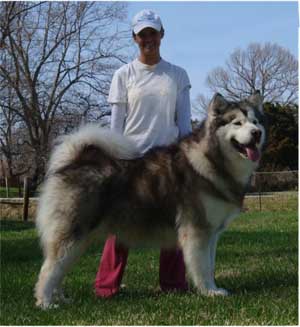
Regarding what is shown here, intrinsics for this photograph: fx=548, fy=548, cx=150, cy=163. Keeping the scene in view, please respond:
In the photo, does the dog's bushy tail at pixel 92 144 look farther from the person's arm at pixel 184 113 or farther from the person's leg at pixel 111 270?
the person's leg at pixel 111 270

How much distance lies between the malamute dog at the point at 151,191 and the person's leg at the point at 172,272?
0.55m

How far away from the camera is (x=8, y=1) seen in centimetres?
2077

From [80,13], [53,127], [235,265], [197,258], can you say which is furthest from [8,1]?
[197,258]

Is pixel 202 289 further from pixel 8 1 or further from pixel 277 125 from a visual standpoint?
pixel 277 125

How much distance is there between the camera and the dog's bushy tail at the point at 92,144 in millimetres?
4504

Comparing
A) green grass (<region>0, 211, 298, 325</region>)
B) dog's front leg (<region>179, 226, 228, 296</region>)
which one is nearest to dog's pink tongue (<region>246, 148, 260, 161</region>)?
dog's front leg (<region>179, 226, 228, 296</region>)

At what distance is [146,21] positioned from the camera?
15.8ft

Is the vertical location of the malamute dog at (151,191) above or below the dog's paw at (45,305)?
above

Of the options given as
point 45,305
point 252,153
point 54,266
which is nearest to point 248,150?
point 252,153

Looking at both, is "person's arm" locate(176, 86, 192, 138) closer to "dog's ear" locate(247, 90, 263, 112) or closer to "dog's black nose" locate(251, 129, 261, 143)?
"dog's ear" locate(247, 90, 263, 112)

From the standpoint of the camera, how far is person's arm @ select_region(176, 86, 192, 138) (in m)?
5.04

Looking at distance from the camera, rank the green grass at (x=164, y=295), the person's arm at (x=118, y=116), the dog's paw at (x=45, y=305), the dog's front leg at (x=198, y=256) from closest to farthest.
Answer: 1. the green grass at (x=164, y=295)
2. the dog's paw at (x=45, y=305)
3. the dog's front leg at (x=198, y=256)
4. the person's arm at (x=118, y=116)

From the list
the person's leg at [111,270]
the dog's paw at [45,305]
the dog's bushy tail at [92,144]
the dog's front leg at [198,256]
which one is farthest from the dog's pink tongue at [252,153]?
the dog's paw at [45,305]

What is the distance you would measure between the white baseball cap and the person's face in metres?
0.04
